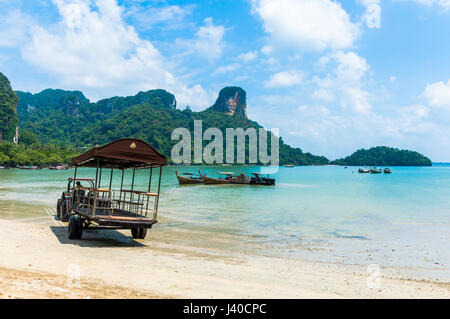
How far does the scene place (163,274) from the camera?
245 inches

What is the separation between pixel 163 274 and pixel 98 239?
4.48 metres

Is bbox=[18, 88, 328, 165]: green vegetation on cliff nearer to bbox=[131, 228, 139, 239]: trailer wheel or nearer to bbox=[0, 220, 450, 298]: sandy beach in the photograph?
bbox=[131, 228, 139, 239]: trailer wheel

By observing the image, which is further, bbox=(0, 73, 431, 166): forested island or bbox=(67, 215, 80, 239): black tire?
bbox=(0, 73, 431, 166): forested island

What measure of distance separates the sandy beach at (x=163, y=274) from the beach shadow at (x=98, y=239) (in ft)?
0.16

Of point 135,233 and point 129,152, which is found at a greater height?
point 129,152

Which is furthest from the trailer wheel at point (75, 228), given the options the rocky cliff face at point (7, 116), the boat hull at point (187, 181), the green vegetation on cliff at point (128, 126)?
the rocky cliff face at point (7, 116)

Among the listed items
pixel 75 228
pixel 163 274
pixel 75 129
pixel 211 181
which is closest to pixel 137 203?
pixel 75 228

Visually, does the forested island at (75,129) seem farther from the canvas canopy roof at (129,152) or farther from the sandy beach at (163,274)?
the sandy beach at (163,274)

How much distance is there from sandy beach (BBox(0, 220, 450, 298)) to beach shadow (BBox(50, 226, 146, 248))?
0.16 feet

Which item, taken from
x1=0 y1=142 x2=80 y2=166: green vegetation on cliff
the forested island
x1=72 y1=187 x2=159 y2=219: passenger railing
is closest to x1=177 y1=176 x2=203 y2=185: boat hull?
x1=72 y1=187 x2=159 y2=219: passenger railing

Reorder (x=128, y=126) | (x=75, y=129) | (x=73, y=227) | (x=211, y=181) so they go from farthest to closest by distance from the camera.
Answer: (x=75, y=129) < (x=128, y=126) < (x=211, y=181) < (x=73, y=227)

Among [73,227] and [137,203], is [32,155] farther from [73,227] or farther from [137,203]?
[137,203]

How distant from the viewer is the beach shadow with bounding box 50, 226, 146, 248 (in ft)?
29.9
